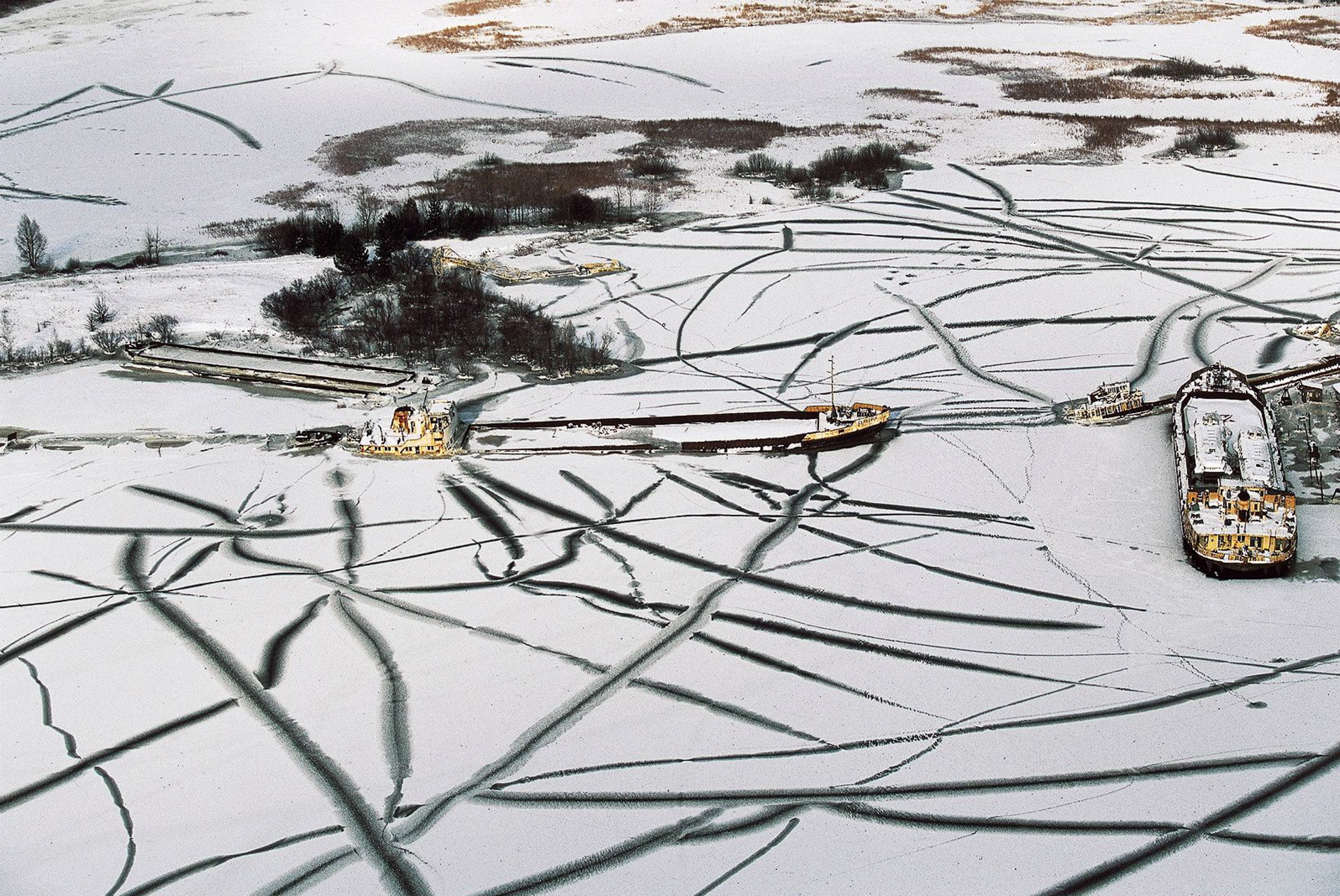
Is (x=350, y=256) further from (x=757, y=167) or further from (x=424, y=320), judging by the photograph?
(x=757, y=167)

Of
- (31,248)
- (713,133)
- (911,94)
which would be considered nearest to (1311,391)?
(713,133)

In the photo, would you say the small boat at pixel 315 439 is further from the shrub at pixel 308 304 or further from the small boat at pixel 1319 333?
the small boat at pixel 1319 333

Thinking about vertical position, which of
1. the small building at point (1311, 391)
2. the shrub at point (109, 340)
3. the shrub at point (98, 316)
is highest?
the shrub at point (98, 316)

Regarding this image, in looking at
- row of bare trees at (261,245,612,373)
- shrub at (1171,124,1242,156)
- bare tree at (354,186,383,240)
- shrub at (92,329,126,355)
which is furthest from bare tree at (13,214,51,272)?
shrub at (1171,124,1242,156)

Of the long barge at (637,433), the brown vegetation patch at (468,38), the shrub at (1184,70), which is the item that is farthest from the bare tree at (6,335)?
the shrub at (1184,70)

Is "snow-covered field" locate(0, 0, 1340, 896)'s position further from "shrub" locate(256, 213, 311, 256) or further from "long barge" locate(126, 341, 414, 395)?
"shrub" locate(256, 213, 311, 256)

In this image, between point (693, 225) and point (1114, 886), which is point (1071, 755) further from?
point (693, 225)
